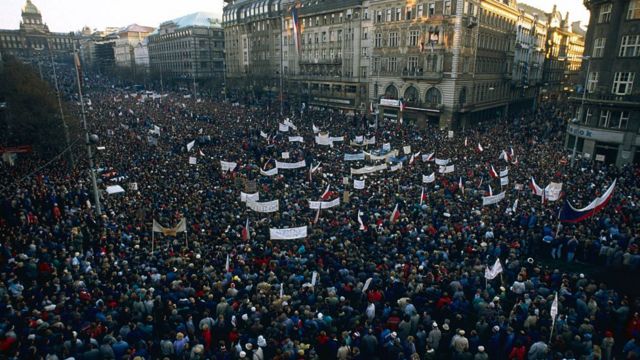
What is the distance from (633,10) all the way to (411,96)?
927 inches

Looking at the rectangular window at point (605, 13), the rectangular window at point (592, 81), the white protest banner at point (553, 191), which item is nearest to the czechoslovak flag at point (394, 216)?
the white protest banner at point (553, 191)

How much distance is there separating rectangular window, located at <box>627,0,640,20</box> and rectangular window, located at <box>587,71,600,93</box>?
445cm

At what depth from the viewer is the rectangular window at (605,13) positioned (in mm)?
31719

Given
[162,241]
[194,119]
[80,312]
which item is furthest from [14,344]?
[194,119]

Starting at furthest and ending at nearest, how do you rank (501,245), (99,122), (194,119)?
(194,119)
(99,122)
(501,245)

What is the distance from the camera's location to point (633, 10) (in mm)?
29859

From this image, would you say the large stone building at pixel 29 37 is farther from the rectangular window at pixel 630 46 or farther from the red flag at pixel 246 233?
the rectangular window at pixel 630 46

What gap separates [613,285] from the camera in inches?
551

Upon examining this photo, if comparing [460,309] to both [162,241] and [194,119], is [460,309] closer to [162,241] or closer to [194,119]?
[162,241]

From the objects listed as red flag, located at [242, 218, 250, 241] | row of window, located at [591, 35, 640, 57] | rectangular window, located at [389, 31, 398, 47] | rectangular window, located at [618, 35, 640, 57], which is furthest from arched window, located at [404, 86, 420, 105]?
red flag, located at [242, 218, 250, 241]

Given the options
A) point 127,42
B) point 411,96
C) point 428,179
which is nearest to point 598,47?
point 411,96

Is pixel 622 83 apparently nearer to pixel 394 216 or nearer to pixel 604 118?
pixel 604 118

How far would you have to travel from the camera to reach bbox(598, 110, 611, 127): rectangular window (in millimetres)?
31997

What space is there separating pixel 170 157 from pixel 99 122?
58.0 ft
